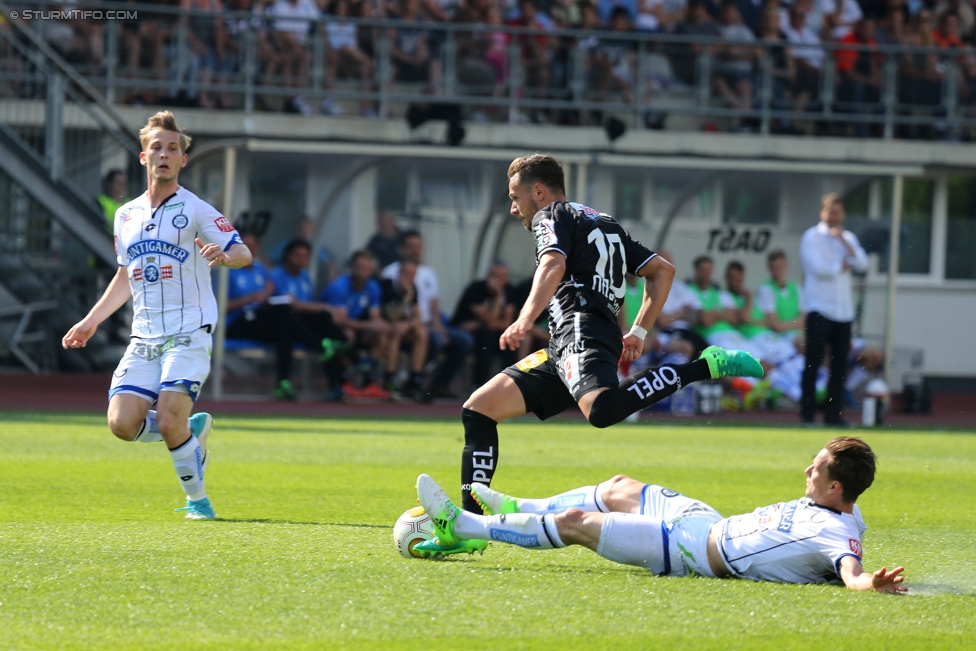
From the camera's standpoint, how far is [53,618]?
419cm

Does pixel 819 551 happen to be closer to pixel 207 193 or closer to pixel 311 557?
pixel 311 557

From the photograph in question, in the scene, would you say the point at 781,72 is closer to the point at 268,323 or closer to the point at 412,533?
the point at 268,323

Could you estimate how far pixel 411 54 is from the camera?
18.5 metres

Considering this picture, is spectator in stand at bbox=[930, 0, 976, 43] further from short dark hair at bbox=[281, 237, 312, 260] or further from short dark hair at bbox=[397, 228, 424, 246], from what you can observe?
short dark hair at bbox=[281, 237, 312, 260]

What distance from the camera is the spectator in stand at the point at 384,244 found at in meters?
16.2

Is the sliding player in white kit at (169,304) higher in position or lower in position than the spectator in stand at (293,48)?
lower

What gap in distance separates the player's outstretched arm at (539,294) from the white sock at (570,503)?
66 centimetres

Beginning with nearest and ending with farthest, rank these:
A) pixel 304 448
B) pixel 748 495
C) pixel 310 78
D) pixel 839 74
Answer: pixel 748 495
pixel 304 448
pixel 310 78
pixel 839 74

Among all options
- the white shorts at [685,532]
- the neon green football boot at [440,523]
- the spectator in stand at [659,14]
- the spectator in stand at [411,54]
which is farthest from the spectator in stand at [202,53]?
the white shorts at [685,532]

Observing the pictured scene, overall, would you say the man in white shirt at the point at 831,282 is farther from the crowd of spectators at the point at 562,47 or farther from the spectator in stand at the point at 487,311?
the crowd of spectators at the point at 562,47

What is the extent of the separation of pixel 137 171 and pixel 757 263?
8.02 meters

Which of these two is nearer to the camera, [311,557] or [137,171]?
[311,557]

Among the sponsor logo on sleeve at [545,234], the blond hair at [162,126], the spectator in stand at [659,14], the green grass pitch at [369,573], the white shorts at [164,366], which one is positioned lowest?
the green grass pitch at [369,573]

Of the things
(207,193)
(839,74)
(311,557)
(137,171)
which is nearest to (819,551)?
(311,557)
